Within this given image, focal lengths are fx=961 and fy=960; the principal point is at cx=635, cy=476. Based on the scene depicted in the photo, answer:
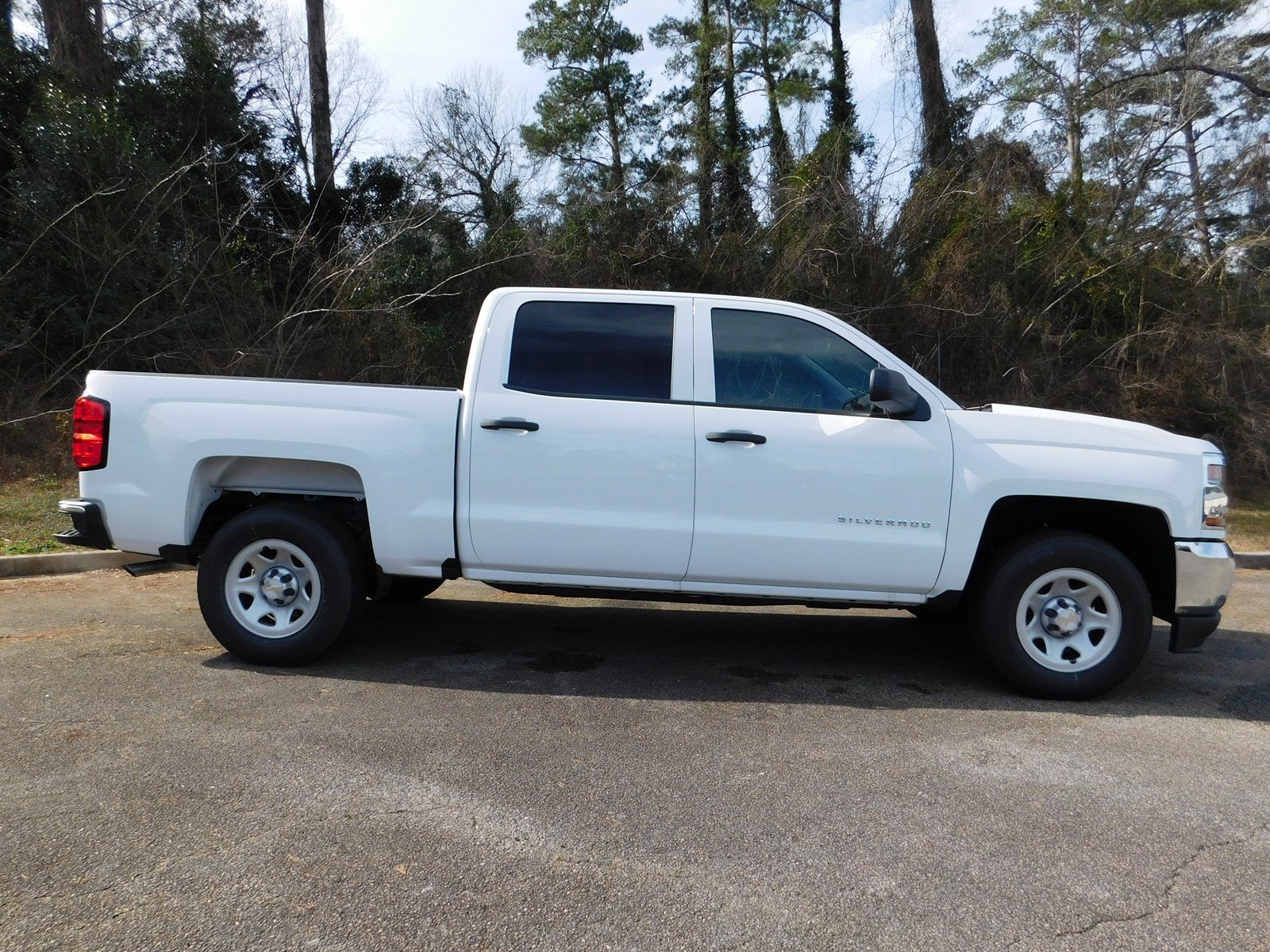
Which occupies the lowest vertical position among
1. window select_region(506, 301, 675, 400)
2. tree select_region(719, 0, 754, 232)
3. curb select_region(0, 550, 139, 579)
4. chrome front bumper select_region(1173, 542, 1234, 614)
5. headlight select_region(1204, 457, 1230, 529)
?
curb select_region(0, 550, 139, 579)

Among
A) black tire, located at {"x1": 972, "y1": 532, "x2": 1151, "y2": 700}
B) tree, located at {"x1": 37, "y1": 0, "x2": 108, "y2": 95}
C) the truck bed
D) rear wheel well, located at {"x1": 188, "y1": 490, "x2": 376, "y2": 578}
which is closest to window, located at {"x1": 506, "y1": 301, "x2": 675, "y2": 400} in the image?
the truck bed

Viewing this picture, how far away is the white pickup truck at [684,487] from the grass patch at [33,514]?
4245 millimetres

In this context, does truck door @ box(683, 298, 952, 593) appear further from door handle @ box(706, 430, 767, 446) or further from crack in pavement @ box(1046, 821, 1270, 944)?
crack in pavement @ box(1046, 821, 1270, 944)

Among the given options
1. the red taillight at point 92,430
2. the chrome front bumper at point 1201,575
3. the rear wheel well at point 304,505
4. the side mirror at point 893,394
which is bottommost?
the chrome front bumper at point 1201,575

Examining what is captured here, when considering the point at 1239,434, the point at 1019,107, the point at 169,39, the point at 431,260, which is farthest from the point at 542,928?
the point at 1019,107

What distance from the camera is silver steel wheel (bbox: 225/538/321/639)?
17.4 ft

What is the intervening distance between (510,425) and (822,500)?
1701mm

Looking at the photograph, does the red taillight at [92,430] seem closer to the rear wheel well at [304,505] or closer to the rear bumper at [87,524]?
the rear bumper at [87,524]

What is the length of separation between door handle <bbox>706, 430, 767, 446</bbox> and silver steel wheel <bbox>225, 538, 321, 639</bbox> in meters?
2.29

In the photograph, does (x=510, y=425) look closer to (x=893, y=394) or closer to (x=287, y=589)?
(x=287, y=589)

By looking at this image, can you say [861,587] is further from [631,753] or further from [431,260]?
[431,260]

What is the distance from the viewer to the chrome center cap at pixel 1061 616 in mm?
5102

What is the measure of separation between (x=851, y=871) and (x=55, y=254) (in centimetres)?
1444

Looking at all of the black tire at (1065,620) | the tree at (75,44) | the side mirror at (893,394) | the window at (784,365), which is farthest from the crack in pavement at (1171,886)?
the tree at (75,44)
